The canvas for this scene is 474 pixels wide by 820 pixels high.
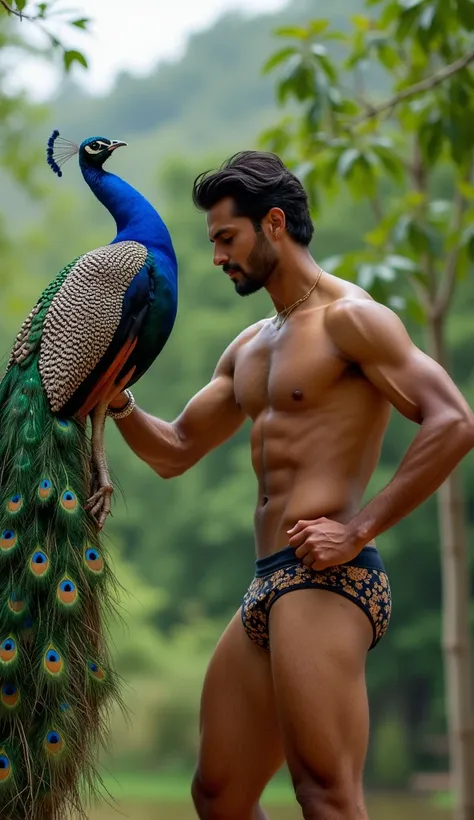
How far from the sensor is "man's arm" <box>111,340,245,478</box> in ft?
10.5

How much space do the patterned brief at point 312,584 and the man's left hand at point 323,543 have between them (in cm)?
5

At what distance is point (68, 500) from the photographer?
2.91 metres

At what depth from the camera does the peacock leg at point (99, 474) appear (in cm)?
296

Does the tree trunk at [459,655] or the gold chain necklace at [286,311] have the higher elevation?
the gold chain necklace at [286,311]

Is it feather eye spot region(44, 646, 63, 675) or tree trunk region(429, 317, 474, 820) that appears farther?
tree trunk region(429, 317, 474, 820)

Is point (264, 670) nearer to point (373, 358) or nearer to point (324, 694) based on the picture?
point (324, 694)

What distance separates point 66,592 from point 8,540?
19 centimetres

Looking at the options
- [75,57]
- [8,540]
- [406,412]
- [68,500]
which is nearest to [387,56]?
[75,57]

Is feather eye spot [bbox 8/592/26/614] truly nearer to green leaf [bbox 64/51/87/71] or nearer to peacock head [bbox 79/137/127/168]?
peacock head [bbox 79/137/127/168]

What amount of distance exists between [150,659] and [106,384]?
37.8ft

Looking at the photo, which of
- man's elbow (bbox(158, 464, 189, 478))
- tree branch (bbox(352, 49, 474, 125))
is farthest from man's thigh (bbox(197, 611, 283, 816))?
tree branch (bbox(352, 49, 474, 125))

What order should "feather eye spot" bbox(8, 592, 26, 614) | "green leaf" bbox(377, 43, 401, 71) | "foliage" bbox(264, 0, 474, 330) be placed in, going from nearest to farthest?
"feather eye spot" bbox(8, 592, 26, 614) → "foliage" bbox(264, 0, 474, 330) → "green leaf" bbox(377, 43, 401, 71)

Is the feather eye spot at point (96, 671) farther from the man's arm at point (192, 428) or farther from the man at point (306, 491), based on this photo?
the man's arm at point (192, 428)

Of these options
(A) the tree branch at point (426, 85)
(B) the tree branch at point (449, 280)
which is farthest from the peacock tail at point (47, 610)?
(B) the tree branch at point (449, 280)
